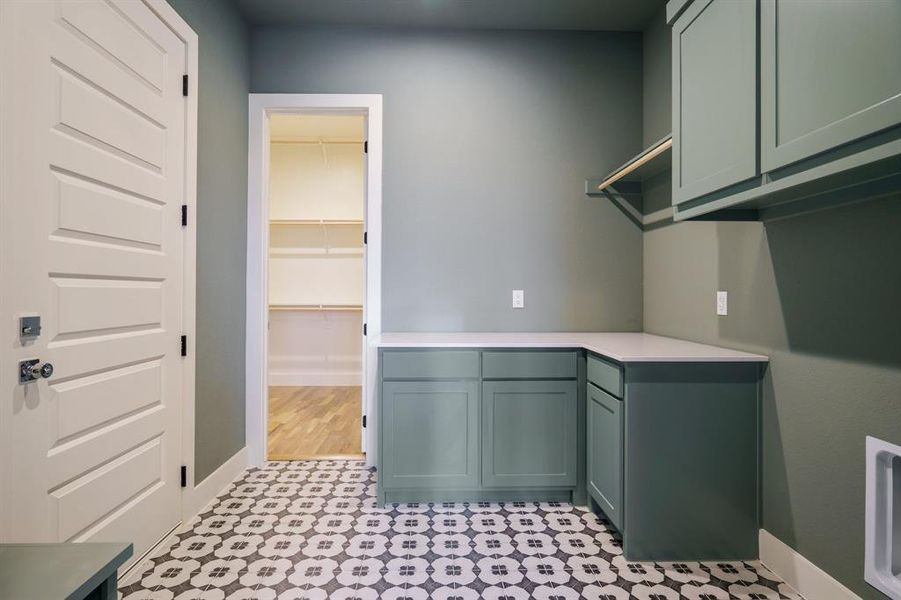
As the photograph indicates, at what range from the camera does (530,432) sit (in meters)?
2.53

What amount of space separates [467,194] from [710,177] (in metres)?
1.62

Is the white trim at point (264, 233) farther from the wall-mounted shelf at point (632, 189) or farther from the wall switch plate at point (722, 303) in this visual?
the wall switch plate at point (722, 303)

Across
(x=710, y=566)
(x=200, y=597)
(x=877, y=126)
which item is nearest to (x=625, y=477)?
(x=710, y=566)

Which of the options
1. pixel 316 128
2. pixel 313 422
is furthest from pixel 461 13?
pixel 313 422

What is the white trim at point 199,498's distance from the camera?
1903 mm

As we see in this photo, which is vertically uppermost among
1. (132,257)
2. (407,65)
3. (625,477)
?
(407,65)

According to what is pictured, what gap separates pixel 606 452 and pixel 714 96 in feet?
5.28

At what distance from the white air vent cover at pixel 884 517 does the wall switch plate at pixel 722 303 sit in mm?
939

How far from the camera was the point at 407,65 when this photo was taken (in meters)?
3.08

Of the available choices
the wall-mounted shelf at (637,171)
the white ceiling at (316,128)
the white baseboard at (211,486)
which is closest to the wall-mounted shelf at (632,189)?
the wall-mounted shelf at (637,171)

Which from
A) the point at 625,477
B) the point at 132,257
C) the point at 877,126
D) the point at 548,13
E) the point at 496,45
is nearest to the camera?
the point at 877,126

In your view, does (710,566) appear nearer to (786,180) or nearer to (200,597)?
(786,180)

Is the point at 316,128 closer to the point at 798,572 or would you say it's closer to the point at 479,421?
the point at 479,421

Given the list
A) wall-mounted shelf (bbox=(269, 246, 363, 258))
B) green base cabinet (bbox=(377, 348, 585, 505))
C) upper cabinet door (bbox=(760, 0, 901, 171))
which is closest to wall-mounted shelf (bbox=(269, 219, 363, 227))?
wall-mounted shelf (bbox=(269, 246, 363, 258))
